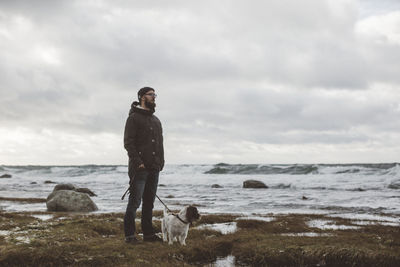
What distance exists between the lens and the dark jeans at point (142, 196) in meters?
6.80

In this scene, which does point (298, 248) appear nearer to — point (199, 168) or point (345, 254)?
point (345, 254)

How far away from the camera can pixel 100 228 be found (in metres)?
9.79

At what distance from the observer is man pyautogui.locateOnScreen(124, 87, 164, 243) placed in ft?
22.0

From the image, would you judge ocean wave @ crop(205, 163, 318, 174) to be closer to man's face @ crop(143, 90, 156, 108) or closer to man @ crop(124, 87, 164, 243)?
man @ crop(124, 87, 164, 243)

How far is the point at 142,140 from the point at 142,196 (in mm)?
1232

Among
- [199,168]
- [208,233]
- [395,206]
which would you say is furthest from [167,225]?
[199,168]

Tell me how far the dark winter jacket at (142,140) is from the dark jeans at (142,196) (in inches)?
6.3

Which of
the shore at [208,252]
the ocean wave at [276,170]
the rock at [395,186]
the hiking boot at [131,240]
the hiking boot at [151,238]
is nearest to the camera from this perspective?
the shore at [208,252]

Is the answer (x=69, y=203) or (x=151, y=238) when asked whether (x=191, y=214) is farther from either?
(x=69, y=203)

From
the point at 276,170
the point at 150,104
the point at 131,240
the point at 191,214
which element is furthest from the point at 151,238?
the point at 276,170

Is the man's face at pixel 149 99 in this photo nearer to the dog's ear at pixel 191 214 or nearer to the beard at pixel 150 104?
the beard at pixel 150 104

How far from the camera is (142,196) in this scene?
7.30 metres

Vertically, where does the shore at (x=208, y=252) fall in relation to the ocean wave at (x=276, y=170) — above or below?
above

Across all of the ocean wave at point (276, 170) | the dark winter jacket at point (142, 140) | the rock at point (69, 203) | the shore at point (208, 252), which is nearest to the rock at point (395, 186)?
the ocean wave at point (276, 170)
